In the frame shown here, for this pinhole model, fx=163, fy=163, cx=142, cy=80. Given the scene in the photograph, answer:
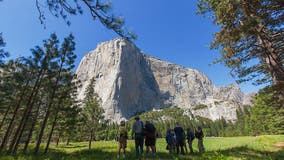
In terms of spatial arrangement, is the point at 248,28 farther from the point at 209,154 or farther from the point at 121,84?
the point at 121,84

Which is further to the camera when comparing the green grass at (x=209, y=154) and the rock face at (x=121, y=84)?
the rock face at (x=121, y=84)

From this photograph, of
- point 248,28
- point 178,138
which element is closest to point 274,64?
point 248,28

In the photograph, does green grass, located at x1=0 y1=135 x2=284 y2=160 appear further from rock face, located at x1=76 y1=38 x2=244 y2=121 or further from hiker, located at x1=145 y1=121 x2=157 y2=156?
rock face, located at x1=76 y1=38 x2=244 y2=121

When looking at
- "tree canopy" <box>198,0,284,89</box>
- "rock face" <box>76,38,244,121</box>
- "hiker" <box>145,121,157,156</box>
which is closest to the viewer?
"tree canopy" <box>198,0,284,89</box>

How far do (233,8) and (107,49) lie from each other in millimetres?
171649

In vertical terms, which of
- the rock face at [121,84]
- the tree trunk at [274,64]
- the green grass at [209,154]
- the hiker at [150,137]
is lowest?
the green grass at [209,154]

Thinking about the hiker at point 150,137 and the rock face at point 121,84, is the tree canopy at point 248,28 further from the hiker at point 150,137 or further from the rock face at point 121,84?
the rock face at point 121,84

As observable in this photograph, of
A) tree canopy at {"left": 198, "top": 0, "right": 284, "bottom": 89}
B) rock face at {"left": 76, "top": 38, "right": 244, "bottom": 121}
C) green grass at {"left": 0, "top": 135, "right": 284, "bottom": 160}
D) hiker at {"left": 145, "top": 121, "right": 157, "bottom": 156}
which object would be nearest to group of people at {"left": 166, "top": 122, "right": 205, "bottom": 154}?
green grass at {"left": 0, "top": 135, "right": 284, "bottom": 160}

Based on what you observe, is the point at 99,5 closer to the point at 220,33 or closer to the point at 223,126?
the point at 220,33

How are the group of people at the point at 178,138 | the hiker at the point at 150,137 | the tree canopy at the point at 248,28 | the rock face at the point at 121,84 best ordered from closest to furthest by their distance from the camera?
the tree canopy at the point at 248,28 → the hiker at the point at 150,137 → the group of people at the point at 178,138 → the rock face at the point at 121,84

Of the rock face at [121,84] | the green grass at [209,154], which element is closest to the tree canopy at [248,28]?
the green grass at [209,154]

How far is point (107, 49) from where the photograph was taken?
170m

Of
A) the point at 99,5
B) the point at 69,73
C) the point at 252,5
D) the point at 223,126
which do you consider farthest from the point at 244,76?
the point at 223,126

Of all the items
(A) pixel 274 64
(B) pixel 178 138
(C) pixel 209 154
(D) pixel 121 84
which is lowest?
(C) pixel 209 154
